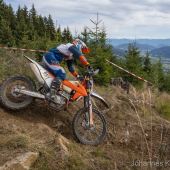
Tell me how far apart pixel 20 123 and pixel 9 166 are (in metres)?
2.00

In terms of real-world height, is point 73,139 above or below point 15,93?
below

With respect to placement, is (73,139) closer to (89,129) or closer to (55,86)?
(89,129)

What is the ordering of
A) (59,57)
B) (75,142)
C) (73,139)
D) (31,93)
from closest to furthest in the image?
(75,142) < (73,139) < (31,93) < (59,57)

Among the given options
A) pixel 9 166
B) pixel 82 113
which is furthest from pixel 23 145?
pixel 82 113

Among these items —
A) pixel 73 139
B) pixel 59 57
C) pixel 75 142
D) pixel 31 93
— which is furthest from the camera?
pixel 59 57

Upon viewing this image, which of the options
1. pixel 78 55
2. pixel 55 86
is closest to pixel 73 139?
pixel 55 86

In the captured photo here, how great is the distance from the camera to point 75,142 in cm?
737

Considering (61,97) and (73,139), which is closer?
(73,139)

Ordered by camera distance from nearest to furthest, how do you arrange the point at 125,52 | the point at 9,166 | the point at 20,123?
the point at 9,166
the point at 20,123
the point at 125,52

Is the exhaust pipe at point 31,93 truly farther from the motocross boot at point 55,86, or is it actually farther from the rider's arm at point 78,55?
the rider's arm at point 78,55

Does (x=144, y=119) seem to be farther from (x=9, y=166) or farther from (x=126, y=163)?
(x=9, y=166)

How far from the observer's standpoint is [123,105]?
1001 cm

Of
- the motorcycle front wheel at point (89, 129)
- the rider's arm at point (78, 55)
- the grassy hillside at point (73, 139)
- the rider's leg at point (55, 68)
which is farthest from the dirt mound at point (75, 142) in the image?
the rider's arm at point (78, 55)

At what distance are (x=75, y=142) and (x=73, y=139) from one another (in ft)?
0.50
